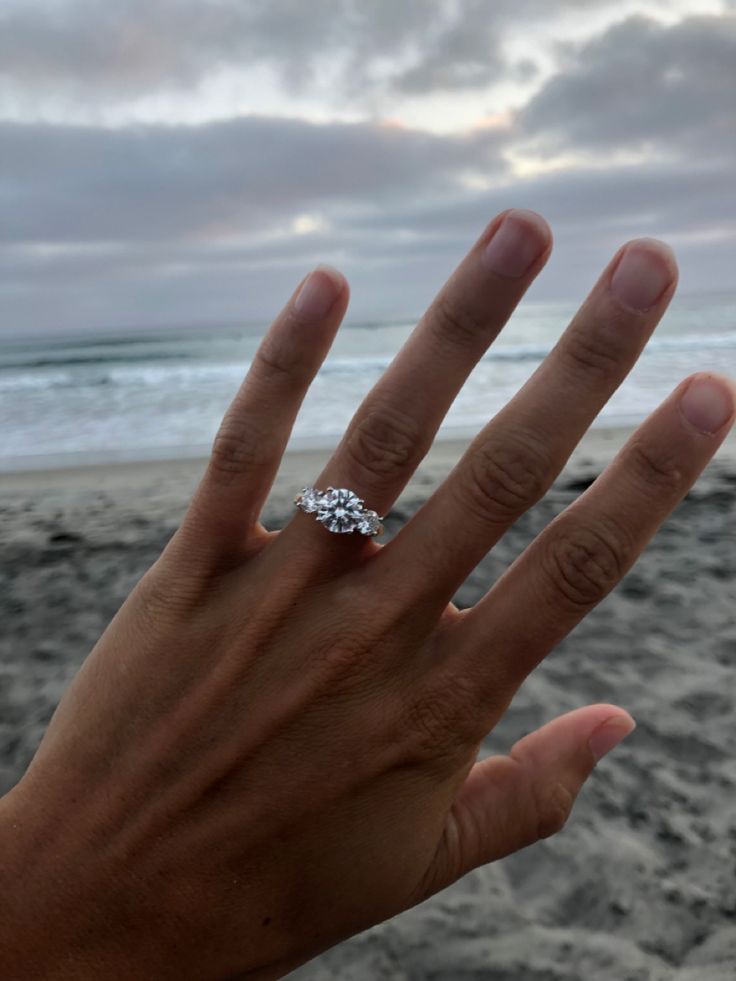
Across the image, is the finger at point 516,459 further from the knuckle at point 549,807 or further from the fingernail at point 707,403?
the knuckle at point 549,807

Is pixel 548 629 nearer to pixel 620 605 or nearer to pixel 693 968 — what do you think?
pixel 693 968

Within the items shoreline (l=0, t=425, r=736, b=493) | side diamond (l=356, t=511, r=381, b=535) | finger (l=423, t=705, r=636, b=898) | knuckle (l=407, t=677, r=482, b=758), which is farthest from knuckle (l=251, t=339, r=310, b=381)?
shoreline (l=0, t=425, r=736, b=493)

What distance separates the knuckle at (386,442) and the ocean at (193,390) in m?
0.22

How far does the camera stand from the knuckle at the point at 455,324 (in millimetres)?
1069

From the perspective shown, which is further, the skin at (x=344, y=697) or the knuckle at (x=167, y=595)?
the knuckle at (x=167, y=595)

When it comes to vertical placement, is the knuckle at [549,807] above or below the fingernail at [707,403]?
below

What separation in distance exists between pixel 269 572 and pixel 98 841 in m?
0.38

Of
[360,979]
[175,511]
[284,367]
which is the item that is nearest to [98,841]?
[284,367]

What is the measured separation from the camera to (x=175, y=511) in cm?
475

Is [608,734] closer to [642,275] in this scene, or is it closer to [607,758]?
[642,275]

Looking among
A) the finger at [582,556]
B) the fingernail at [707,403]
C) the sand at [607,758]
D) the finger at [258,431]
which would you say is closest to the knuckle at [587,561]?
the finger at [582,556]

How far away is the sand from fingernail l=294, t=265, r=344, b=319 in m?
1.45

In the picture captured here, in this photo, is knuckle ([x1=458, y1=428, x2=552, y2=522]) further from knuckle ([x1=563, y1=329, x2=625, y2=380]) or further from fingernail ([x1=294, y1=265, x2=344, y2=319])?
fingernail ([x1=294, y1=265, x2=344, y2=319])

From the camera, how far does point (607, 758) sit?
244cm
